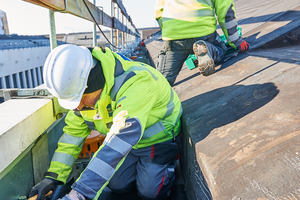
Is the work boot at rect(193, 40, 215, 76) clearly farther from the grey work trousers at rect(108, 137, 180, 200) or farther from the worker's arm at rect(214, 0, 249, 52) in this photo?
the grey work trousers at rect(108, 137, 180, 200)

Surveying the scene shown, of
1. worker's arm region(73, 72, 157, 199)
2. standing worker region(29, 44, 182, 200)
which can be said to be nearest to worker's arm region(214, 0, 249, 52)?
standing worker region(29, 44, 182, 200)

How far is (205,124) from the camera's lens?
197 cm

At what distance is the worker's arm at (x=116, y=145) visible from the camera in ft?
4.82

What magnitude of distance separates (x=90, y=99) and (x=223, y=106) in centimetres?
118

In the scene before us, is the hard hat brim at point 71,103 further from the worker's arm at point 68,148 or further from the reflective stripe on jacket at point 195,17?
the reflective stripe on jacket at point 195,17

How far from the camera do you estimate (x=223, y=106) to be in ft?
7.06

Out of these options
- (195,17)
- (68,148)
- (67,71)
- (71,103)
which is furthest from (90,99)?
(195,17)

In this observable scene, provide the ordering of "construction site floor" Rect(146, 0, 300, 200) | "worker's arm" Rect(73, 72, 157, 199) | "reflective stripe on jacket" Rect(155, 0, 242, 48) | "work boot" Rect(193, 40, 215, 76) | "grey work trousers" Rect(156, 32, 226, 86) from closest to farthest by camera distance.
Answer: "construction site floor" Rect(146, 0, 300, 200)
"worker's arm" Rect(73, 72, 157, 199)
"work boot" Rect(193, 40, 215, 76)
"reflective stripe on jacket" Rect(155, 0, 242, 48)
"grey work trousers" Rect(156, 32, 226, 86)

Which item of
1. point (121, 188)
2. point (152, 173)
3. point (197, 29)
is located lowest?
point (121, 188)

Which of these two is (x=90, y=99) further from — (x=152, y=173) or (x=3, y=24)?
(x=3, y=24)

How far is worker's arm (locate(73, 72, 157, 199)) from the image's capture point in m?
1.47

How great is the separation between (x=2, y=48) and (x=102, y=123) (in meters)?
11.4

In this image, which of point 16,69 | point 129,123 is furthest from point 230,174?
point 16,69

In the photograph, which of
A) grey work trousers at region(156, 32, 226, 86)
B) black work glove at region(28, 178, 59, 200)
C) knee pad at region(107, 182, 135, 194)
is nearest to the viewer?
black work glove at region(28, 178, 59, 200)
